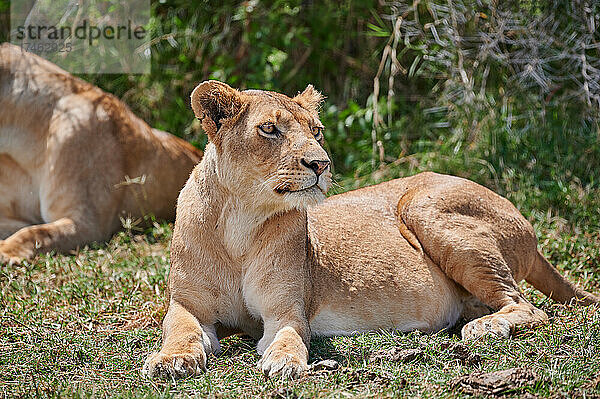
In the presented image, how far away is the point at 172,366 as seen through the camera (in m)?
3.17

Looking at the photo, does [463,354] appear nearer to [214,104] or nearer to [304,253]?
[304,253]

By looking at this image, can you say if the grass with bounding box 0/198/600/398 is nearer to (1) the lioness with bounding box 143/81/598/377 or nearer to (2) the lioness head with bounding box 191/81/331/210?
(1) the lioness with bounding box 143/81/598/377

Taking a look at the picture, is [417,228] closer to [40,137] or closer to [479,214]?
[479,214]

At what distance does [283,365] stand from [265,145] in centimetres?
100

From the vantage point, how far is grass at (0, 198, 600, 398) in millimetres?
3055

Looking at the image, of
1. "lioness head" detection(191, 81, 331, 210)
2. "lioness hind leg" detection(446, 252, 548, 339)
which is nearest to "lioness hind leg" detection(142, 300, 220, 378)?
"lioness head" detection(191, 81, 331, 210)


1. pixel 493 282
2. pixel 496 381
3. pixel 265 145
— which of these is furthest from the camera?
pixel 493 282

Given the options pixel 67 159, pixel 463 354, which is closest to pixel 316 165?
pixel 463 354

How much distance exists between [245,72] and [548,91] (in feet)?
9.90

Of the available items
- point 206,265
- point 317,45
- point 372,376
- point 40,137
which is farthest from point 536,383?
point 317,45

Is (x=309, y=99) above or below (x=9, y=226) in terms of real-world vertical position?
above

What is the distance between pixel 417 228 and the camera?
Result: 4410 millimetres

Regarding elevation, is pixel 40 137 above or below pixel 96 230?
above

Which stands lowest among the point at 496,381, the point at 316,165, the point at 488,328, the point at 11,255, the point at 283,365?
the point at 11,255
